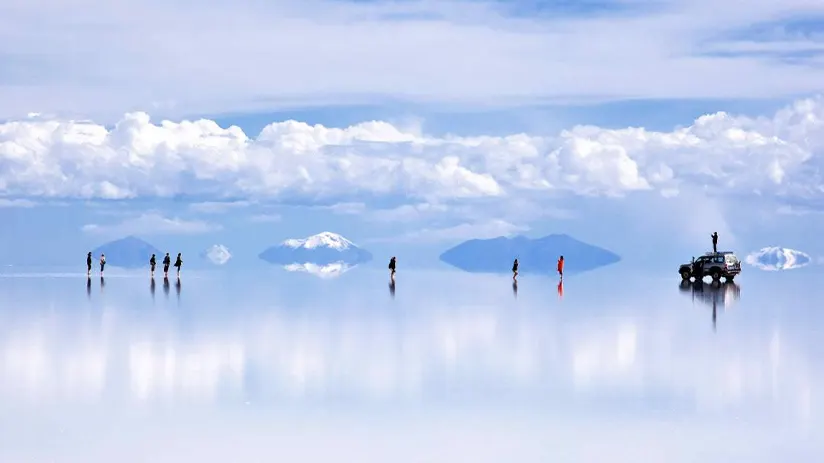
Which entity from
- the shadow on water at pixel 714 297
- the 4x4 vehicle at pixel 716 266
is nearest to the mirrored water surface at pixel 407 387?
the shadow on water at pixel 714 297

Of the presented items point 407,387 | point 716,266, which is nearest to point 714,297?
point 716,266

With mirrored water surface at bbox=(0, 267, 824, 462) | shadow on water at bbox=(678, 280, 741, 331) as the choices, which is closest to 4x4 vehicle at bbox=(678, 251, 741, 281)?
shadow on water at bbox=(678, 280, 741, 331)

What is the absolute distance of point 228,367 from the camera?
74.6 feet

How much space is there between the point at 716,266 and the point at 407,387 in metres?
58.1

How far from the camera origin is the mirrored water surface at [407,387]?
50.1 ft

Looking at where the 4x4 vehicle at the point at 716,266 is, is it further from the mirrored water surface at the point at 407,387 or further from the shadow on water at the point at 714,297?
the mirrored water surface at the point at 407,387

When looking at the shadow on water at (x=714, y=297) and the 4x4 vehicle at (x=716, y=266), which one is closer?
the shadow on water at (x=714, y=297)

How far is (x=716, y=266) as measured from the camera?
7525 cm

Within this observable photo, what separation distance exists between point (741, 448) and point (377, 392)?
6.55 m

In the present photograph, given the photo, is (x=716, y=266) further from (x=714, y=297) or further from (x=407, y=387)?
(x=407, y=387)

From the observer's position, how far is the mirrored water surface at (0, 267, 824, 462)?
15258 mm

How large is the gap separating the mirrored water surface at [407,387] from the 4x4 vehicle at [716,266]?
38.0 m

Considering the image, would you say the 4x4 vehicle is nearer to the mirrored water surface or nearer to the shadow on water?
the shadow on water

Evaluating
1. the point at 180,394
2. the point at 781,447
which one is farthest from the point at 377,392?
the point at 781,447
